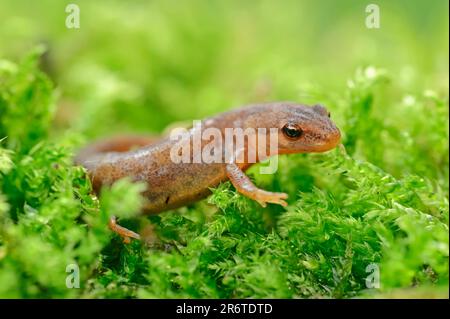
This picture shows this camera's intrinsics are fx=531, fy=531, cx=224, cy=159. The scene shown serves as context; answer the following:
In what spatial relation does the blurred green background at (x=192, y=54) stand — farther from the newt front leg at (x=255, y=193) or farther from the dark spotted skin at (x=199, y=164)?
the newt front leg at (x=255, y=193)

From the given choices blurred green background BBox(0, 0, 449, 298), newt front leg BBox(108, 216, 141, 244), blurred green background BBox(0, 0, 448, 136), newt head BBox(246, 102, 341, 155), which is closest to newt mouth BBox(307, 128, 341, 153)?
newt head BBox(246, 102, 341, 155)

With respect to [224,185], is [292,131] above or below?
above

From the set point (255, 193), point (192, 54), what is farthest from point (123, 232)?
point (192, 54)

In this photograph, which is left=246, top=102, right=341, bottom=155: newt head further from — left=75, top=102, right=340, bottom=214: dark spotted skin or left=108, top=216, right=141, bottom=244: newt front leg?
left=108, top=216, right=141, bottom=244: newt front leg

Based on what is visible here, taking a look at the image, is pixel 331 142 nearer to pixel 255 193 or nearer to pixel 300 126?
pixel 300 126

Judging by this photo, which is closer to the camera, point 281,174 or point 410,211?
point 410,211

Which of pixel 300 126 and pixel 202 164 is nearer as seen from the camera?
pixel 300 126

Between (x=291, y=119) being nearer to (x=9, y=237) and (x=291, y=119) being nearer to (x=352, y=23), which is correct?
(x=9, y=237)

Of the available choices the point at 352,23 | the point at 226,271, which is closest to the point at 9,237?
the point at 226,271
